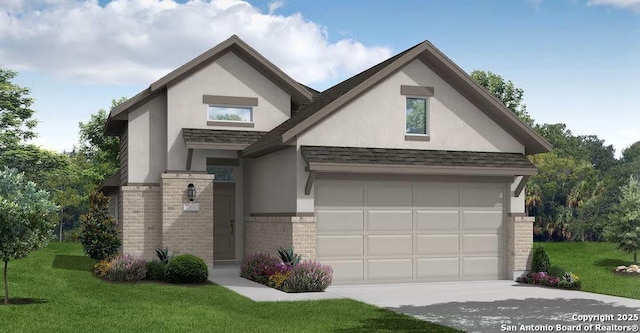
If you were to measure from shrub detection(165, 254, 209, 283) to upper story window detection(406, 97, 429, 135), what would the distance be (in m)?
7.59

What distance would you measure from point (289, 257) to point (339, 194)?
2469 millimetres

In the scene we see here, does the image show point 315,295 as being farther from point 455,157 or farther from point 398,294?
point 455,157

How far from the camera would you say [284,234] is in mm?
22547

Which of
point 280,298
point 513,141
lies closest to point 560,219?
point 513,141

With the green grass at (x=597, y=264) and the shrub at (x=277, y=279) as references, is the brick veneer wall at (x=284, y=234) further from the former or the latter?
the green grass at (x=597, y=264)

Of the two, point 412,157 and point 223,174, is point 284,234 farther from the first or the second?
point 223,174

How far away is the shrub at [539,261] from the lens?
2347 centimetres

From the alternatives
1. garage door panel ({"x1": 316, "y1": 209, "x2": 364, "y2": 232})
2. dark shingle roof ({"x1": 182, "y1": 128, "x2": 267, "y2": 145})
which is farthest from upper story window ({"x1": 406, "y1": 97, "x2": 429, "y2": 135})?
dark shingle roof ({"x1": 182, "y1": 128, "x2": 267, "y2": 145})

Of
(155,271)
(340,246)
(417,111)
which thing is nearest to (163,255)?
(155,271)

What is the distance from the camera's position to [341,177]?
22516 mm

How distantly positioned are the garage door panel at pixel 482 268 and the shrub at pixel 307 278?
5.20 metres

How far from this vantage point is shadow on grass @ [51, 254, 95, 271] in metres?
27.7

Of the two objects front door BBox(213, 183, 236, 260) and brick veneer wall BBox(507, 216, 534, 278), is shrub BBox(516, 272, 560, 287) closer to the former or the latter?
brick veneer wall BBox(507, 216, 534, 278)

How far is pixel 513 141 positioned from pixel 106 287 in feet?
43.6
